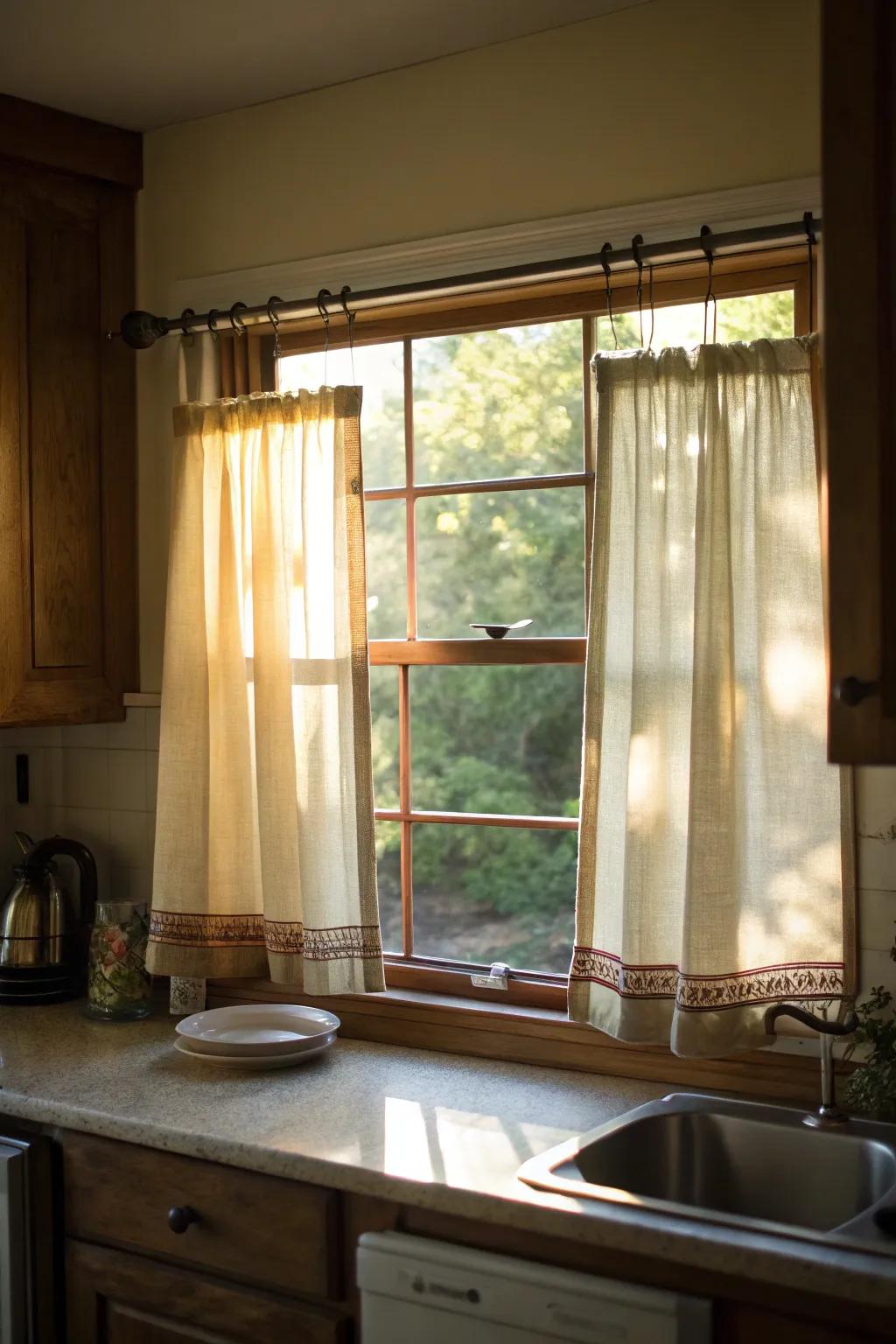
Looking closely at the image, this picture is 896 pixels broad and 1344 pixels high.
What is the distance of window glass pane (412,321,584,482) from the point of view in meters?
2.69

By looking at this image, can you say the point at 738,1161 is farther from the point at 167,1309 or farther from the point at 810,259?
the point at 810,259

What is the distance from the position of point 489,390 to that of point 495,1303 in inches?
68.9

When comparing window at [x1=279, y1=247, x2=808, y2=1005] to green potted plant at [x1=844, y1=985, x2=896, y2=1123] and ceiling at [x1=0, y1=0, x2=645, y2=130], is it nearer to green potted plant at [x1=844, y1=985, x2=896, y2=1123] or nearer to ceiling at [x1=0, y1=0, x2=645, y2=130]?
ceiling at [x1=0, y1=0, x2=645, y2=130]

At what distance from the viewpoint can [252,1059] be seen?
237 centimetres

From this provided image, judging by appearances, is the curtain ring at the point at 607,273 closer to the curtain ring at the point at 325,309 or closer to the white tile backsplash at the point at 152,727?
the curtain ring at the point at 325,309

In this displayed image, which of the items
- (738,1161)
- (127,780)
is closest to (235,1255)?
(738,1161)

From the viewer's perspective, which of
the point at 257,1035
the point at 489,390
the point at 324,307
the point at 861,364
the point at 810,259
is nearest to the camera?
the point at 861,364

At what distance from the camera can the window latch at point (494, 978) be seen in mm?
2525

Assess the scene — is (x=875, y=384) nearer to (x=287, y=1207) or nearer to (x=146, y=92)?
(x=287, y=1207)

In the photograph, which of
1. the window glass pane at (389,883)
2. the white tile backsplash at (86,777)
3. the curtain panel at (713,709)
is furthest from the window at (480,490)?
the white tile backsplash at (86,777)

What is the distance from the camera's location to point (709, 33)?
229 cm

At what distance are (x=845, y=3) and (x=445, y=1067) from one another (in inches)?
71.3

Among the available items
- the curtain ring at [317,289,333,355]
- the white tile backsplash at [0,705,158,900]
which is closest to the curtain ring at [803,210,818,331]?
the curtain ring at [317,289,333,355]

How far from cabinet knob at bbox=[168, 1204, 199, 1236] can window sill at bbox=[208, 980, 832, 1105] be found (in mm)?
602
